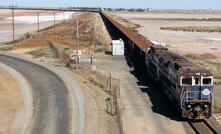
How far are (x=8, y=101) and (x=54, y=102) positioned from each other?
4.73 m

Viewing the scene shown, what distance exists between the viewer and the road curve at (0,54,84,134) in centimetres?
2273

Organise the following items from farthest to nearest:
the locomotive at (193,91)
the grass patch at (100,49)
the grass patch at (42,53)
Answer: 1. the grass patch at (100,49)
2. the grass patch at (42,53)
3. the locomotive at (193,91)

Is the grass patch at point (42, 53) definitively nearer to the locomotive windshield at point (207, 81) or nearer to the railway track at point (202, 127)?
the railway track at point (202, 127)

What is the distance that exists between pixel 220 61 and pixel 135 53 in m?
17.9

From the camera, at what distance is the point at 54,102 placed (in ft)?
95.1

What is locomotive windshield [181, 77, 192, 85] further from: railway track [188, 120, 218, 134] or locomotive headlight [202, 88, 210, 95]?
railway track [188, 120, 218, 134]

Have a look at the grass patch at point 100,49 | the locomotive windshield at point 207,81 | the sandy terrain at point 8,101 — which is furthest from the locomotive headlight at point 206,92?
the grass patch at point 100,49

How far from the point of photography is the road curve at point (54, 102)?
22.7m

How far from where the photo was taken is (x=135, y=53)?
5356cm

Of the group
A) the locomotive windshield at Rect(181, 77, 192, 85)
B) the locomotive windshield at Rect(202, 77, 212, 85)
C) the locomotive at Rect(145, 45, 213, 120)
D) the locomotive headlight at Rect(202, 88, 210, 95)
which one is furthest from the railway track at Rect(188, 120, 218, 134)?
the locomotive windshield at Rect(181, 77, 192, 85)

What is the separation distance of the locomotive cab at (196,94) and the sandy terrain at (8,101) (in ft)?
47.8

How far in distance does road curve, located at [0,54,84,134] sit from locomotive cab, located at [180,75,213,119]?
902 cm

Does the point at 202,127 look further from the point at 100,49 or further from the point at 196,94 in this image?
the point at 100,49

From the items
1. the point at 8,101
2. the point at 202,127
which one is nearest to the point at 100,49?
the point at 8,101
